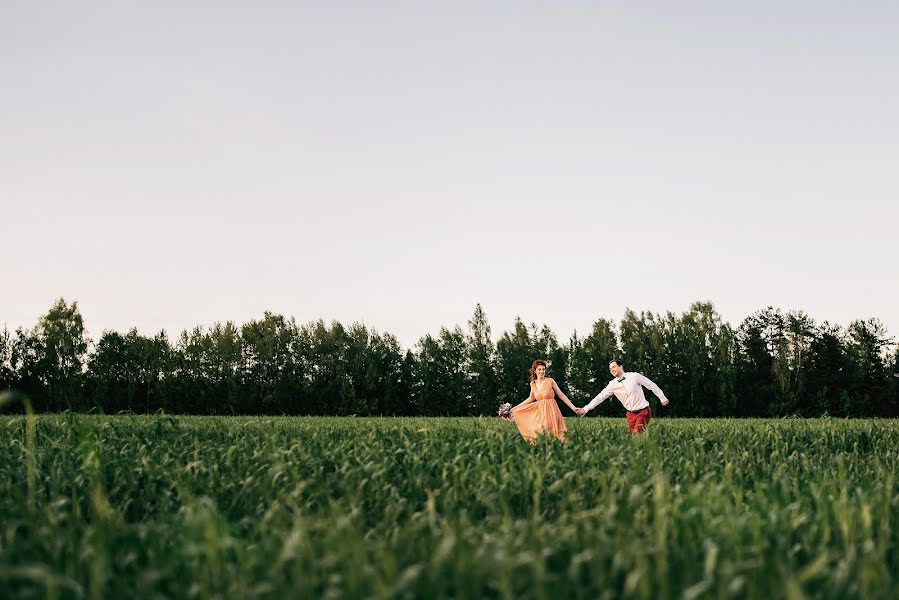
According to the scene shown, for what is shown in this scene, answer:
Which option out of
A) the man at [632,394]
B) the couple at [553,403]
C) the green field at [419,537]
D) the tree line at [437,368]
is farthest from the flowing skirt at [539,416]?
the tree line at [437,368]

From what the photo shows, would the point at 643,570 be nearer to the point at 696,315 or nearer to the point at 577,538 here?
the point at 577,538

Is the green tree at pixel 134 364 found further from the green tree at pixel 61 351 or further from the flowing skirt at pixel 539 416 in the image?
the flowing skirt at pixel 539 416

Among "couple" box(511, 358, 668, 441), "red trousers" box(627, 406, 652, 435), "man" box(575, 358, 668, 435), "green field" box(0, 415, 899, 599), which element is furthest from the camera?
"man" box(575, 358, 668, 435)

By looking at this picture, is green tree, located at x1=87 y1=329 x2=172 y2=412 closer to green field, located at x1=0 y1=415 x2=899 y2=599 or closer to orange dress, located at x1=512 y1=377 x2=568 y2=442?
orange dress, located at x1=512 y1=377 x2=568 y2=442

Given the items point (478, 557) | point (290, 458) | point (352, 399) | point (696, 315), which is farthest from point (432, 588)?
point (696, 315)

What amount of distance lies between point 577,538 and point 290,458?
447 centimetres

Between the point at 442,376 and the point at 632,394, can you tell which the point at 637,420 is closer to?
the point at 632,394

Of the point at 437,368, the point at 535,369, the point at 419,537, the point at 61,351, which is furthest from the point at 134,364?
the point at 419,537

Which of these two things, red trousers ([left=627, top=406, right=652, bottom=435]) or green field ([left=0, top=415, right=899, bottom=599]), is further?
red trousers ([left=627, top=406, right=652, bottom=435])

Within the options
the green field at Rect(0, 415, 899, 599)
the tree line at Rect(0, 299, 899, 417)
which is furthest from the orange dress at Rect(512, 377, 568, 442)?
the tree line at Rect(0, 299, 899, 417)

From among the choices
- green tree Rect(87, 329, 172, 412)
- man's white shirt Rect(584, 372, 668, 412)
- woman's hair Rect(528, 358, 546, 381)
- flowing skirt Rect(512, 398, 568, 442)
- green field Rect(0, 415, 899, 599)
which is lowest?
green field Rect(0, 415, 899, 599)

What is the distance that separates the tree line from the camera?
2697 inches

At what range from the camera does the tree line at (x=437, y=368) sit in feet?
225

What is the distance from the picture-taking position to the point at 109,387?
68750mm
